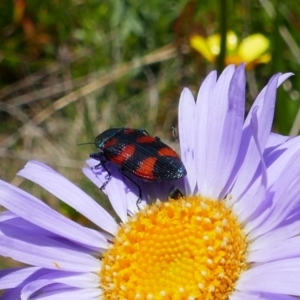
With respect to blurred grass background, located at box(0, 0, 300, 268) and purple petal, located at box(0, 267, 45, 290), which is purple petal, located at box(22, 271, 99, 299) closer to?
purple petal, located at box(0, 267, 45, 290)

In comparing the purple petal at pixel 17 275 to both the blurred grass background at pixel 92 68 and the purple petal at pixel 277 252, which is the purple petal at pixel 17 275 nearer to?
the purple petal at pixel 277 252

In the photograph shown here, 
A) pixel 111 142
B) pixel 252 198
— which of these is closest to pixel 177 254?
pixel 252 198

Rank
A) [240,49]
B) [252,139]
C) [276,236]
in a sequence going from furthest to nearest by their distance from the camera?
[240,49]
[252,139]
[276,236]

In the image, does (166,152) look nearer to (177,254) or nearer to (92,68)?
(177,254)

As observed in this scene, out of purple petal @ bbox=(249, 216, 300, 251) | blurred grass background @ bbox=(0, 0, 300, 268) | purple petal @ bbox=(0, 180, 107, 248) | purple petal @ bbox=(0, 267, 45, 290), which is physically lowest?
purple petal @ bbox=(249, 216, 300, 251)

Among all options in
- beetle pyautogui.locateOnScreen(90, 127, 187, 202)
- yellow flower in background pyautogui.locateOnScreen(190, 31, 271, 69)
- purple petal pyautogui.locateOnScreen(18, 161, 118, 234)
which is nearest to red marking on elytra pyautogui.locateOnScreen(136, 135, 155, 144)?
beetle pyautogui.locateOnScreen(90, 127, 187, 202)

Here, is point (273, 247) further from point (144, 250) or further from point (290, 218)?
point (144, 250)

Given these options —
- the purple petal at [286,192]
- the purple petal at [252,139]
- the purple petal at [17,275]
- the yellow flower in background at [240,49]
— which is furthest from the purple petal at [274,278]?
the yellow flower in background at [240,49]
